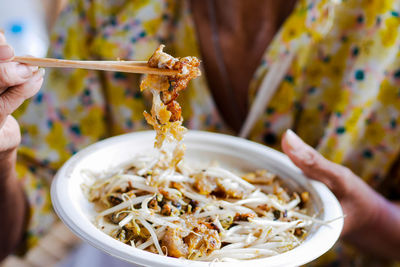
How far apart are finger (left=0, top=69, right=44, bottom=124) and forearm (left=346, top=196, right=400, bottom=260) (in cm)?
119

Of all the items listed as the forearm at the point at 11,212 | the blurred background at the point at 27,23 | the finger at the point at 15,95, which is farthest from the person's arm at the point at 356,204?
the blurred background at the point at 27,23

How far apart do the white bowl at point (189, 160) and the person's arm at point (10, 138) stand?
0.18 m

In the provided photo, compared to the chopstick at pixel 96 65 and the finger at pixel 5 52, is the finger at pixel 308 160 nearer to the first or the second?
the chopstick at pixel 96 65

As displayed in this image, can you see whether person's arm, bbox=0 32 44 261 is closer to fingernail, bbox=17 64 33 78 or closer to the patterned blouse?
fingernail, bbox=17 64 33 78

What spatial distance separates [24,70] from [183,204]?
466mm

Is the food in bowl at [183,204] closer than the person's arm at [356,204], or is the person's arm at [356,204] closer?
the food in bowl at [183,204]

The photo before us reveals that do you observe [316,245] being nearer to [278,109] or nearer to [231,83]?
[278,109]

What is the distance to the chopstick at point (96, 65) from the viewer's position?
2.71ft

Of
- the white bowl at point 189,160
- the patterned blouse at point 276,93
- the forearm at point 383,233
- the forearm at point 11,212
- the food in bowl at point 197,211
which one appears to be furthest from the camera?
the patterned blouse at point 276,93

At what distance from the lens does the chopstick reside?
32.5 inches

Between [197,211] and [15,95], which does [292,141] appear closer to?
[197,211]

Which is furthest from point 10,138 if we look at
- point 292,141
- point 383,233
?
point 383,233

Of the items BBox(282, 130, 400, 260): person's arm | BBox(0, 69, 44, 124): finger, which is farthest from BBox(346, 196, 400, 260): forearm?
BBox(0, 69, 44, 124): finger

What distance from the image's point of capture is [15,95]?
2.77 feet
